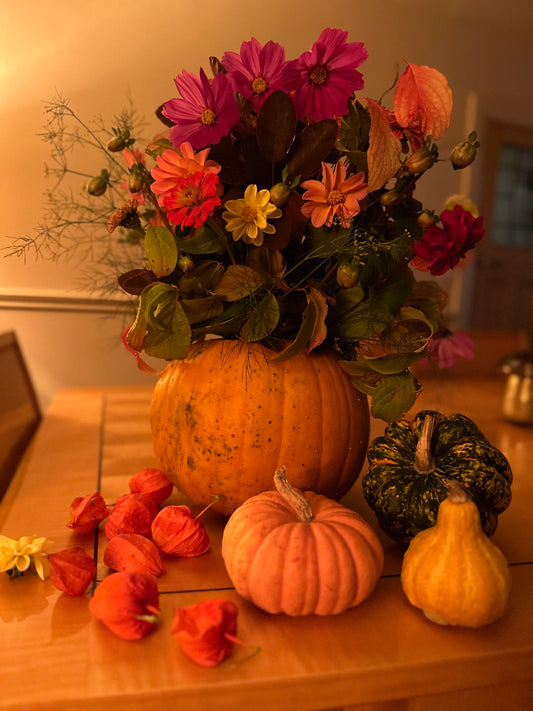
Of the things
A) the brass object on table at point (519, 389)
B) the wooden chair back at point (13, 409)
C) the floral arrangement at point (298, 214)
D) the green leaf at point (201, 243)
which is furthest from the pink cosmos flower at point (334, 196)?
the brass object on table at point (519, 389)

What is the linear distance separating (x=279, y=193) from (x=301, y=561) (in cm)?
36

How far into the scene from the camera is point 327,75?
634 mm

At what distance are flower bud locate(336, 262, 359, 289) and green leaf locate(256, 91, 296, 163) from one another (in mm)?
133

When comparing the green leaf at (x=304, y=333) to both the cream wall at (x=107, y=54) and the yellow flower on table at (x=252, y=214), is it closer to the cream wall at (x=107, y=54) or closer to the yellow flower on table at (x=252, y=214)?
the yellow flower on table at (x=252, y=214)

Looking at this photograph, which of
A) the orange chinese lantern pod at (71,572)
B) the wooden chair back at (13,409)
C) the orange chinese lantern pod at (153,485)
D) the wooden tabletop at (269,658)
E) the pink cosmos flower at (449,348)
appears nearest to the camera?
the wooden tabletop at (269,658)

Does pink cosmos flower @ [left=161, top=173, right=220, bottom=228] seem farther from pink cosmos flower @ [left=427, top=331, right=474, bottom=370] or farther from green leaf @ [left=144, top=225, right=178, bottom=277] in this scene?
pink cosmos flower @ [left=427, top=331, right=474, bottom=370]

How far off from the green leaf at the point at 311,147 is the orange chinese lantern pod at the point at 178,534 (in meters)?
0.39

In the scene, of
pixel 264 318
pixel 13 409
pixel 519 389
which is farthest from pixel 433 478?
pixel 13 409

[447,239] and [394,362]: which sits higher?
[447,239]

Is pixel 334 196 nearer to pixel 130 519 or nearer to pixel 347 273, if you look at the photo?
pixel 347 273

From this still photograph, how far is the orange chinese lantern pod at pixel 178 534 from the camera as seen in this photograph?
64 cm

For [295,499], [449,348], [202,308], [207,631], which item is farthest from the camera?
[449,348]

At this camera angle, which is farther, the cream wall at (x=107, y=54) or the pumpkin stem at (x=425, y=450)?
the cream wall at (x=107, y=54)

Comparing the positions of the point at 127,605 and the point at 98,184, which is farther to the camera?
the point at 98,184
